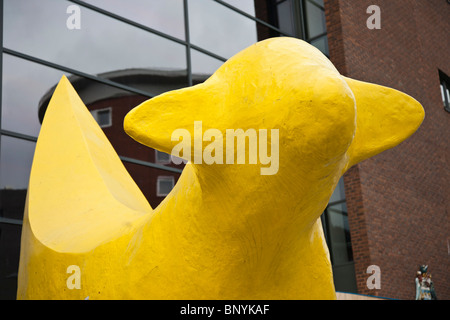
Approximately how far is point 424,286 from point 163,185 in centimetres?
491

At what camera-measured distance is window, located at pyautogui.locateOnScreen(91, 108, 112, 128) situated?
705 cm

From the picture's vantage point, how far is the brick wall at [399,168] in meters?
9.41

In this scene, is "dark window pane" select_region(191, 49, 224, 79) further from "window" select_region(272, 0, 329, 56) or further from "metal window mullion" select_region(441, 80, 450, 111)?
"metal window mullion" select_region(441, 80, 450, 111)

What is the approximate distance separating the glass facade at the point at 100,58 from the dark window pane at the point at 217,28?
2 centimetres

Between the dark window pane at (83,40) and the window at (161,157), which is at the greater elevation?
the dark window pane at (83,40)

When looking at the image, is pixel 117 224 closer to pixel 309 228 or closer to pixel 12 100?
pixel 309 228

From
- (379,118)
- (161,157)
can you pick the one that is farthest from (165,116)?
(161,157)

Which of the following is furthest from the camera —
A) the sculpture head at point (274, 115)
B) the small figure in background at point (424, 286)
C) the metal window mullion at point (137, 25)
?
the small figure in background at point (424, 286)

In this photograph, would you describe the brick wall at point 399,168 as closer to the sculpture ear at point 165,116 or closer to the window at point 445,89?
the window at point 445,89

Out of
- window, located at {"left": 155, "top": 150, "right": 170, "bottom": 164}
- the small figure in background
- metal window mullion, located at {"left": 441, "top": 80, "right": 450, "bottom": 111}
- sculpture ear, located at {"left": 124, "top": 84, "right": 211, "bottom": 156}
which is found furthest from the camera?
metal window mullion, located at {"left": 441, "top": 80, "right": 450, "bottom": 111}

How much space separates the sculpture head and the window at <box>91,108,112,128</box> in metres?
5.40

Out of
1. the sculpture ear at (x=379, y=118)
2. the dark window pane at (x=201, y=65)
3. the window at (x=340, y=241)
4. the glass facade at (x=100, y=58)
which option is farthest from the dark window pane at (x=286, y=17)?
the sculpture ear at (x=379, y=118)

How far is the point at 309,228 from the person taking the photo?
1949 mm

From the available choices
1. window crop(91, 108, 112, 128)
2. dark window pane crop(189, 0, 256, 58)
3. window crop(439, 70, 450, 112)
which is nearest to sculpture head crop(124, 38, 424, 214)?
window crop(91, 108, 112, 128)
